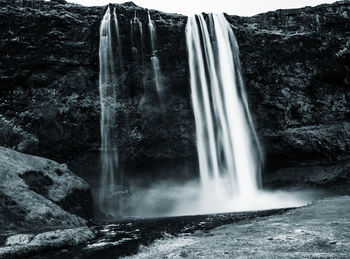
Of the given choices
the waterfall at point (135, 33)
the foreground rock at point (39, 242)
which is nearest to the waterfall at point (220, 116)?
the waterfall at point (135, 33)

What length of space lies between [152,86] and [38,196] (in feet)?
45.5

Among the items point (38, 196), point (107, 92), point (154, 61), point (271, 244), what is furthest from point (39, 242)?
point (154, 61)

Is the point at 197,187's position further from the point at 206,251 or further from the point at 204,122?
the point at 206,251

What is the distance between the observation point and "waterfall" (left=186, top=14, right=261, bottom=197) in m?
24.4

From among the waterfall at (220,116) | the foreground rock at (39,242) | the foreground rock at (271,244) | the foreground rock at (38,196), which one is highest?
the waterfall at (220,116)

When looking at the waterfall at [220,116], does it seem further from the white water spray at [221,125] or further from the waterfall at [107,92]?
the waterfall at [107,92]

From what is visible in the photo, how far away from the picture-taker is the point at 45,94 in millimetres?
24672

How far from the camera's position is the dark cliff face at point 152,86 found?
80.0 feet

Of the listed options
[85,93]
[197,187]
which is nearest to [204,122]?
[197,187]

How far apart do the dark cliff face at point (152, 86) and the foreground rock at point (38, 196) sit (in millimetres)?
8275

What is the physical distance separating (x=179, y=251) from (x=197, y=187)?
19.3 m

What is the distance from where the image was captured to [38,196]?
13.6m

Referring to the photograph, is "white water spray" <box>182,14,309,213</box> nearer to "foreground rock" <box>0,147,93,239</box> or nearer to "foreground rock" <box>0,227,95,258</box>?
"foreground rock" <box>0,147,93,239</box>

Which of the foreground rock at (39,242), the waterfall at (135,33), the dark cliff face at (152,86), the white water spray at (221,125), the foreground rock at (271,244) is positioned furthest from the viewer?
the waterfall at (135,33)
